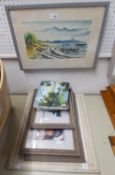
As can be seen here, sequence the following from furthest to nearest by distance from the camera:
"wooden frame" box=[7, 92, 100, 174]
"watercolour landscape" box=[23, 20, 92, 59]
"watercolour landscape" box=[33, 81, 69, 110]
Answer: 1. "watercolour landscape" box=[33, 81, 69, 110]
2. "watercolour landscape" box=[23, 20, 92, 59]
3. "wooden frame" box=[7, 92, 100, 174]

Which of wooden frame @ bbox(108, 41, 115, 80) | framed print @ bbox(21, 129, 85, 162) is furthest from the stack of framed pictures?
wooden frame @ bbox(108, 41, 115, 80)

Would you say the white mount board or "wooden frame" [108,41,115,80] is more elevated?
the white mount board

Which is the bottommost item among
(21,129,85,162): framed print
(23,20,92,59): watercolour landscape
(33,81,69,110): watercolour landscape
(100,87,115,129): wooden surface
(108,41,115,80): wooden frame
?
(21,129,85,162): framed print

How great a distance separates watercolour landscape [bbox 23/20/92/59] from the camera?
0.86 meters

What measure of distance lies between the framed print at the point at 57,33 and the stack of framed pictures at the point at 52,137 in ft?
0.92

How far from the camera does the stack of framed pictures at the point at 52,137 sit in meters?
0.77

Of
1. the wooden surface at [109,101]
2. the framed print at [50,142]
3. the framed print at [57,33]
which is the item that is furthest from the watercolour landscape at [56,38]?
the framed print at [50,142]

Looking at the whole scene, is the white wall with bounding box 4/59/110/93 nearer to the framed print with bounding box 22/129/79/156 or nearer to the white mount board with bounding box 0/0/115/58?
the white mount board with bounding box 0/0/115/58

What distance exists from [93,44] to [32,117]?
53cm

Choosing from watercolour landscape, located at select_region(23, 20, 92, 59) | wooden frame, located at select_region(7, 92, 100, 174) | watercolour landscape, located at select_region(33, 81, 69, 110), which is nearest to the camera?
wooden frame, located at select_region(7, 92, 100, 174)

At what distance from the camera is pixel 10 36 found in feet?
3.04

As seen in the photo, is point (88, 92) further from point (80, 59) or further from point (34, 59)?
point (34, 59)

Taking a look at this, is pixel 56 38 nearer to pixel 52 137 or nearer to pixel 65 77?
pixel 65 77

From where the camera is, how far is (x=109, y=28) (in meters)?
0.88
